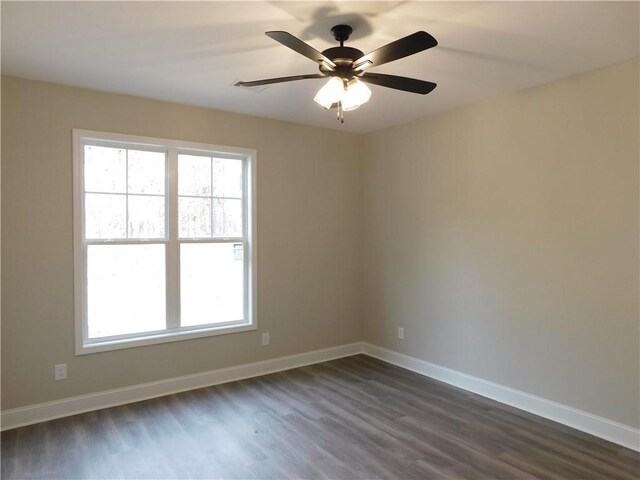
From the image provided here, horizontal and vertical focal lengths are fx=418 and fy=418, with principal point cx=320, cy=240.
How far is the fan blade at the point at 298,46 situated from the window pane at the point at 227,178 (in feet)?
7.15

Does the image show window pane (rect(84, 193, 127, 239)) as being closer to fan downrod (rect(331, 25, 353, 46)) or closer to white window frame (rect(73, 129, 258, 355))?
white window frame (rect(73, 129, 258, 355))

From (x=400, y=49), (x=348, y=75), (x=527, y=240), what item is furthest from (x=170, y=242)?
(x=527, y=240)

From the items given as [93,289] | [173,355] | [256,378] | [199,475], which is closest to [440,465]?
[199,475]

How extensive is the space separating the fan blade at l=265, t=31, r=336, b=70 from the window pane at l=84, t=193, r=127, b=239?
2345 mm

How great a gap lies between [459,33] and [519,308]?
2208mm

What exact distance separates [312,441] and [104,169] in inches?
109

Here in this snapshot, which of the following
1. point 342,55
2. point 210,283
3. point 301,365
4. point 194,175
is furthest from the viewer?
point 301,365

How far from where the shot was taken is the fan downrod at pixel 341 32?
7.57ft

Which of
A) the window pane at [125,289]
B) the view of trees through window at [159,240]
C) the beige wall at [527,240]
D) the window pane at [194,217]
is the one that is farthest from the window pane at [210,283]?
the beige wall at [527,240]

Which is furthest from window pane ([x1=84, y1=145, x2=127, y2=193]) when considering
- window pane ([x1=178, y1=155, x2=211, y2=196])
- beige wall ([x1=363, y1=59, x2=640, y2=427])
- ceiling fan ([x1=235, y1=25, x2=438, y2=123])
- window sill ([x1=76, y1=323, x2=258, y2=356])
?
beige wall ([x1=363, y1=59, x2=640, y2=427])

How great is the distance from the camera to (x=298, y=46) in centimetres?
193

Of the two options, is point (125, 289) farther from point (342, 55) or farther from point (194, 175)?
point (342, 55)

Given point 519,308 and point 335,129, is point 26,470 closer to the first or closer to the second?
point 519,308

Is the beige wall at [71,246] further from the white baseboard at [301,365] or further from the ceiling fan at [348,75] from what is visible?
the ceiling fan at [348,75]
